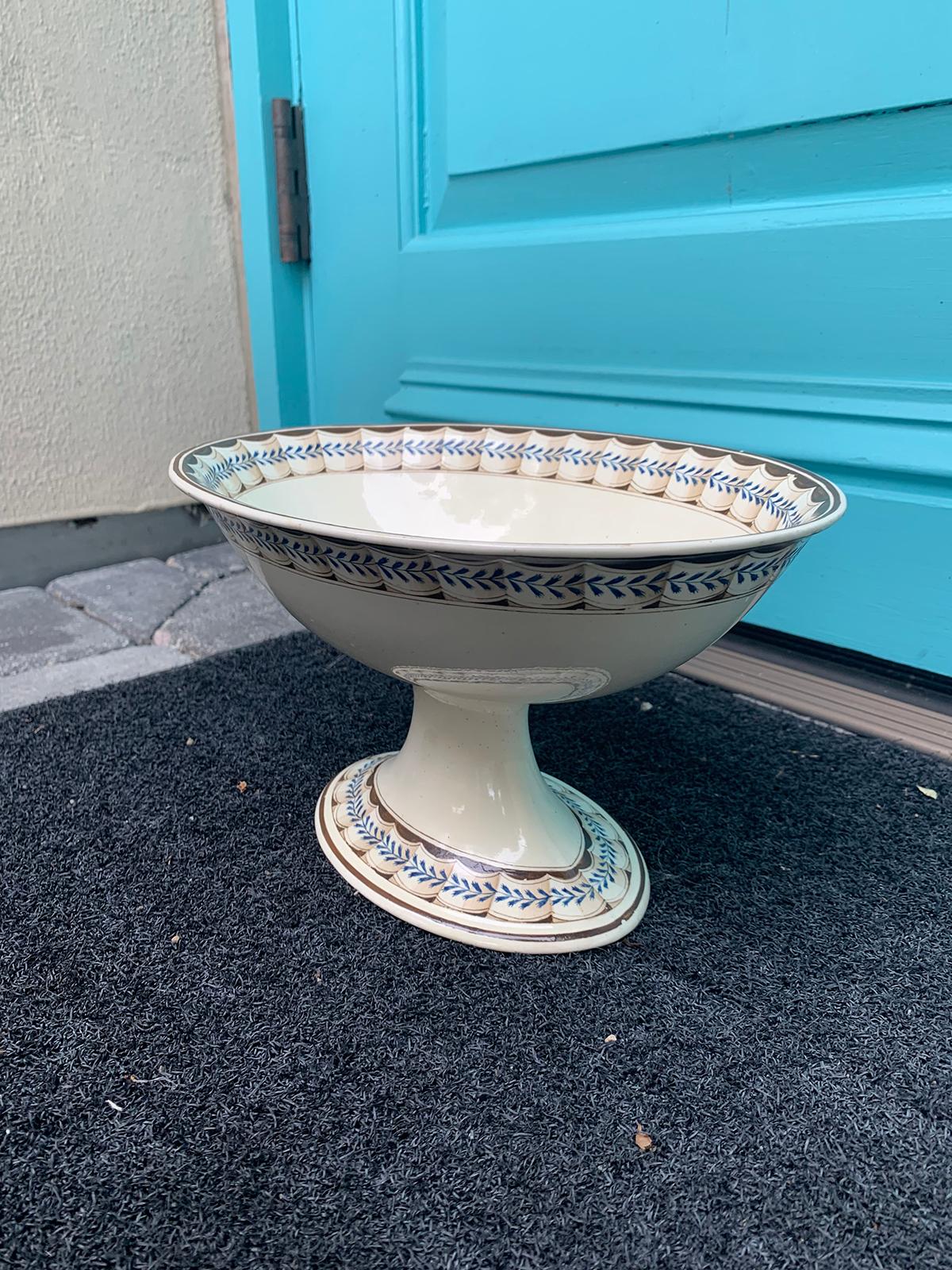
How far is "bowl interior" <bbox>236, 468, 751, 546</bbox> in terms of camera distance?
31.0 inches

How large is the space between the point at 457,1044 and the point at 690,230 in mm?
994

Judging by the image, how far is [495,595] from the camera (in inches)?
18.8

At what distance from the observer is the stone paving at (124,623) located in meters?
1.14

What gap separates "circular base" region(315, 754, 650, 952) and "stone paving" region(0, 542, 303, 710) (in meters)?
0.51

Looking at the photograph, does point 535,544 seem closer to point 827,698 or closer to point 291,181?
point 827,698

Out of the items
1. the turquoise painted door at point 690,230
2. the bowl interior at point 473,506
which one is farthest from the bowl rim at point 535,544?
the turquoise painted door at point 690,230

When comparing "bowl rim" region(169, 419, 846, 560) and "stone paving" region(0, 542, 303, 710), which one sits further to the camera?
"stone paving" region(0, 542, 303, 710)

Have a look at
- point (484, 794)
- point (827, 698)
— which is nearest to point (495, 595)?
point (484, 794)

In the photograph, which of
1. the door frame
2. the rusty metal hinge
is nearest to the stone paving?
the door frame

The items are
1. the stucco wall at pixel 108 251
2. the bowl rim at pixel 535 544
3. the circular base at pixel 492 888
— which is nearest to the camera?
the bowl rim at pixel 535 544

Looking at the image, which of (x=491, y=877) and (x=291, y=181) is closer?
(x=491, y=877)

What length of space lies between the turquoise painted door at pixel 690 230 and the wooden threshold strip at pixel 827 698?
2.4 inches

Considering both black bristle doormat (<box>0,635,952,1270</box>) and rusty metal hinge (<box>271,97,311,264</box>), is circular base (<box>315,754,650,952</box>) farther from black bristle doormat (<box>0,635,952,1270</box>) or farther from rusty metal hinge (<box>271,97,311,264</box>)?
rusty metal hinge (<box>271,97,311,264</box>)

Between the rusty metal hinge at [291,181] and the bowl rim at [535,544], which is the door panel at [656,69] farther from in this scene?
the bowl rim at [535,544]
